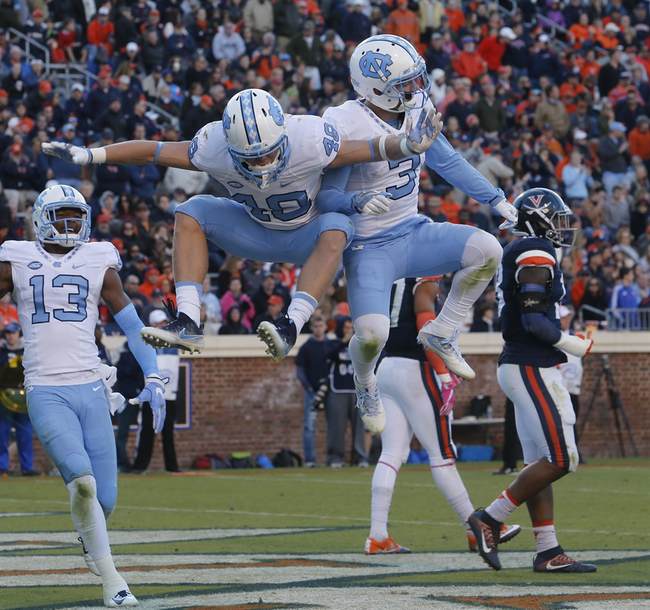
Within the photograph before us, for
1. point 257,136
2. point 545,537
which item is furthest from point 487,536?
point 257,136

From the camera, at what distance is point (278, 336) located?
25.4 feet

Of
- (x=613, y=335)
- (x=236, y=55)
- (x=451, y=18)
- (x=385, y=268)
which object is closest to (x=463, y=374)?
(x=385, y=268)

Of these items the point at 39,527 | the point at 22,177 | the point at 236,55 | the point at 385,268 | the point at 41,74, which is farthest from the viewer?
the point at 236,55

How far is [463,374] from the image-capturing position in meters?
8.82

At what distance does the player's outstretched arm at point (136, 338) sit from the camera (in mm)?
8539

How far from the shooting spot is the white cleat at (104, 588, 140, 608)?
7844 millimetres

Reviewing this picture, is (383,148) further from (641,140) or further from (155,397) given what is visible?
(641,140)

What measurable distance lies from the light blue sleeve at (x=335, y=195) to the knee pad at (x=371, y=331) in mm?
540

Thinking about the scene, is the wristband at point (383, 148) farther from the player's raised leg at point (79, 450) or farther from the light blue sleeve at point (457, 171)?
the player's raised leg at point (79, 450)

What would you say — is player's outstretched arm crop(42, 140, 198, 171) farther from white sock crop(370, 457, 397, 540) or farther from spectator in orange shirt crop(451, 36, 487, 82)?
spectator in orange shirt crop(451, 36, 487, 82)

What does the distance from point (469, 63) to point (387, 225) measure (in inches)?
676

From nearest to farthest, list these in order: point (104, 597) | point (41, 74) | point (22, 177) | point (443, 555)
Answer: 1. point (104, 597)
2. point (443, 555)
3. point (22, 177)
4. point (41, 74)

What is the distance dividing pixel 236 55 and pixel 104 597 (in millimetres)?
16141

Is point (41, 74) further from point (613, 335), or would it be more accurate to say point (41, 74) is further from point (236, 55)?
point (613, 335)
